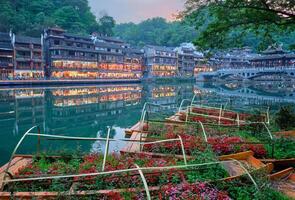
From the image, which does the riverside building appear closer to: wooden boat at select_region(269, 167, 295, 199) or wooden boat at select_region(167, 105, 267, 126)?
wooden boat at select_region(167, 105, 267, 126)

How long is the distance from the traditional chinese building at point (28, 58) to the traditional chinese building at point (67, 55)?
2.64 m

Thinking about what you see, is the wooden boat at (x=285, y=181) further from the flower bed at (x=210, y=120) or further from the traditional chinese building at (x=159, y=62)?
the traditional chinese building at (x=159, y=62)

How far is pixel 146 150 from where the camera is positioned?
9.84 metres

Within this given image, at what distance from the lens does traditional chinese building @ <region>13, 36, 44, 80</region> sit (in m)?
55.7

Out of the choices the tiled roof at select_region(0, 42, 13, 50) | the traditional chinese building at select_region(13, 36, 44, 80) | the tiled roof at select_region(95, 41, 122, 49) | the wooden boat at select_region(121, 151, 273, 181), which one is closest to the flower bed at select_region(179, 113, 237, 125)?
the wooden boat at select_region(121, 151, 273, 181)

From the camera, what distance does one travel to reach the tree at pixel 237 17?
11227 millimetres

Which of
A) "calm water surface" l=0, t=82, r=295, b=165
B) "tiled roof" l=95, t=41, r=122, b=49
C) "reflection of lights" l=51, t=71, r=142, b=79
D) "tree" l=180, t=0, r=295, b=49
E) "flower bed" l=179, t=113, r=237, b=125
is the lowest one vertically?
"calm water surface" l=0, t=82, r=295, b=165

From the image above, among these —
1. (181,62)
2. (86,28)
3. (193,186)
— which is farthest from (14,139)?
(181,62)

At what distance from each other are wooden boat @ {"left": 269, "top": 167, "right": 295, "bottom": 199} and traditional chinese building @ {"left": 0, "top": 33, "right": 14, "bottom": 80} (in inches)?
2058

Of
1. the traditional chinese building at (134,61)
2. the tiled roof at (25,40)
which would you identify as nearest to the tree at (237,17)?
the tiled roof at (25,40)

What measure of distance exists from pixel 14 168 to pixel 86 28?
80.6 meters

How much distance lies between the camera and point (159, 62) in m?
83.6

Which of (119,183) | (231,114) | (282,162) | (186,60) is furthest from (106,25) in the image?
(119,183)

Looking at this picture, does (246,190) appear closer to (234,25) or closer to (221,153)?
(221,153)
